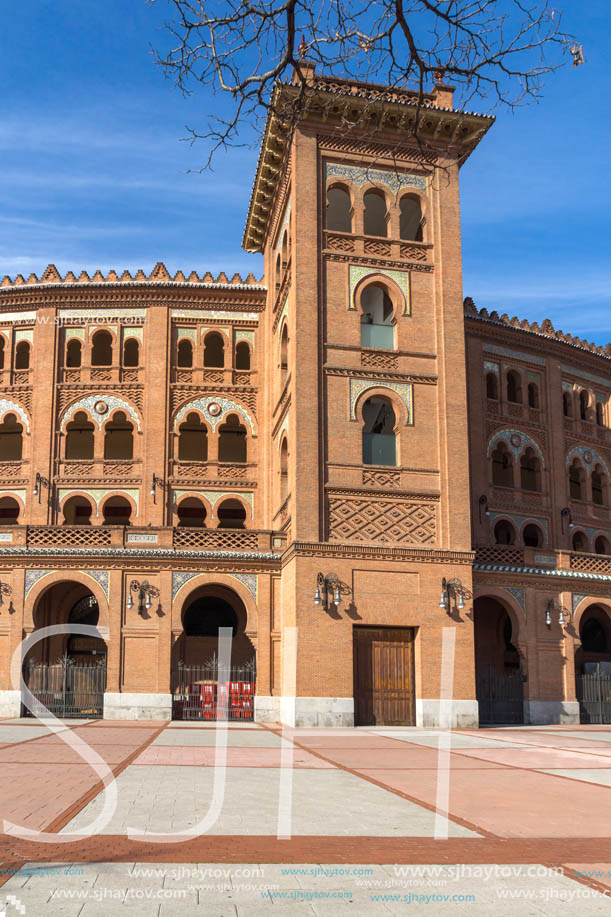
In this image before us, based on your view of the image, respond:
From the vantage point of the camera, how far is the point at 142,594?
24.7 metres

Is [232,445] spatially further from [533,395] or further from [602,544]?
[602,544]

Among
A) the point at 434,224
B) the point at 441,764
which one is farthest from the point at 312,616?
the point at 434,224

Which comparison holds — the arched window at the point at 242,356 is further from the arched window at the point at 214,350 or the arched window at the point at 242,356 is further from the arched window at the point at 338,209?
the arched window at the point at 338,209

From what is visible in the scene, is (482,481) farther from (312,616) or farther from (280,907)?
(280,907)

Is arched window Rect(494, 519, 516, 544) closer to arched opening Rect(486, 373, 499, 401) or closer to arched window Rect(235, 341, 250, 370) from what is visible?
arched opening Rect(486, 373, 499, 401)

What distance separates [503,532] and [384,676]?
10666mm

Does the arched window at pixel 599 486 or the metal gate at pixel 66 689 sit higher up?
the arched window at pixel 599 486

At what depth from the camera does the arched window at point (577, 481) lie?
33906 millimetres

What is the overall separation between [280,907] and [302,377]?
762 inches

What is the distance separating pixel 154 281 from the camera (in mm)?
31062

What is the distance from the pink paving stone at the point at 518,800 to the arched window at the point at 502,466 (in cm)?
2031

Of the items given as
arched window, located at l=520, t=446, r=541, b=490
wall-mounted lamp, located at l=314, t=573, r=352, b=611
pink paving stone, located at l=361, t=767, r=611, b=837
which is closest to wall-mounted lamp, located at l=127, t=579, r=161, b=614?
wall-mounted lamp, located at l=314, t=573, r=352, b=611

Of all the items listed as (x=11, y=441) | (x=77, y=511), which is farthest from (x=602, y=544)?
(x=11, y=441)

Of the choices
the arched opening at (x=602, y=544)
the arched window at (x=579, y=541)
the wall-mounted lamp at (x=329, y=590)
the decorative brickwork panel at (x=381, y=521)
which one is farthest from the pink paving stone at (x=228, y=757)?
the arched opening at (x=602, y=544)
